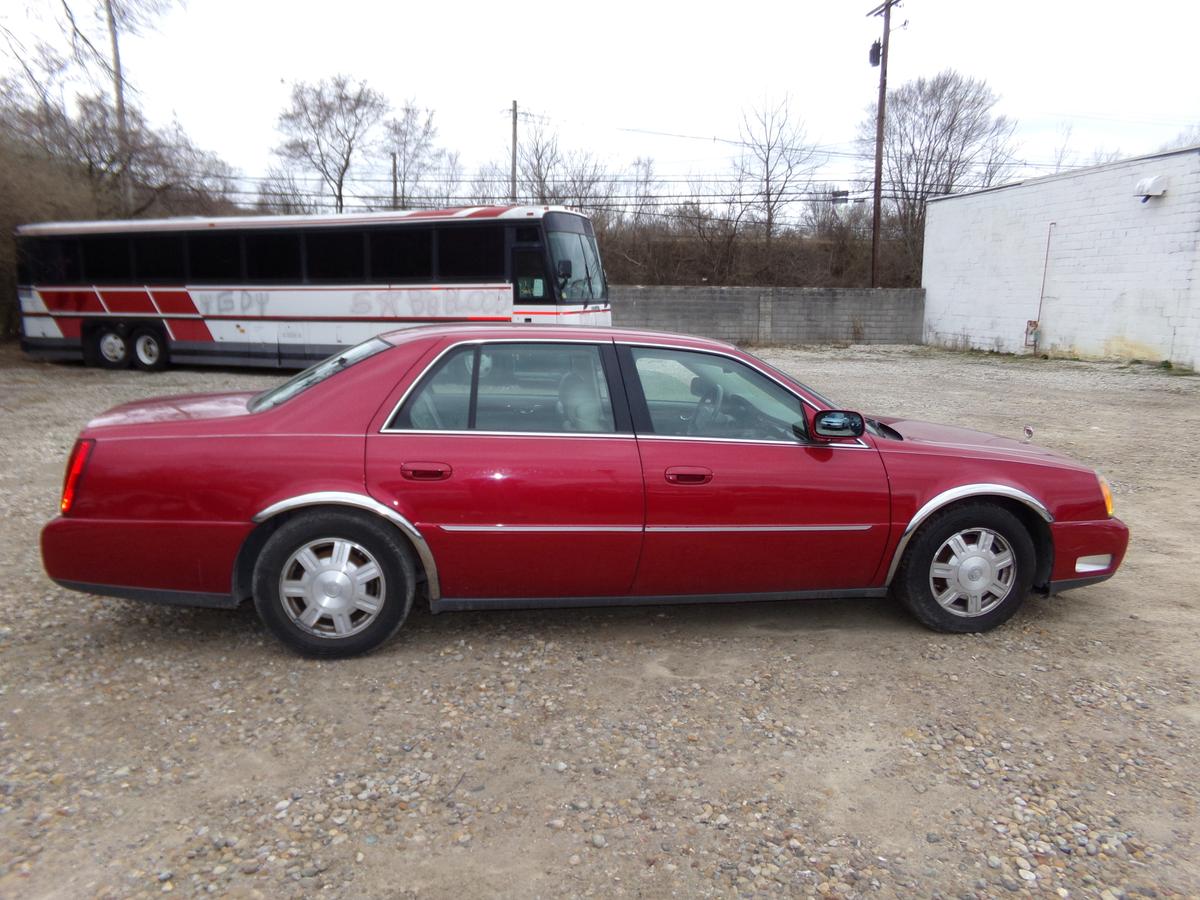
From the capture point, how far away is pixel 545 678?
372 cm

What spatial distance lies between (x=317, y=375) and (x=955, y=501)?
321 centimetres

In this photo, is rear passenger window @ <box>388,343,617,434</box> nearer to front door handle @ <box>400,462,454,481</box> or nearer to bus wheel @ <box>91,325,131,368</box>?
front door handle @ <box>400,462,454,481</box>

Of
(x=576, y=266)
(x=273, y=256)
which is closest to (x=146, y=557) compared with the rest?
(x=576, y=266)

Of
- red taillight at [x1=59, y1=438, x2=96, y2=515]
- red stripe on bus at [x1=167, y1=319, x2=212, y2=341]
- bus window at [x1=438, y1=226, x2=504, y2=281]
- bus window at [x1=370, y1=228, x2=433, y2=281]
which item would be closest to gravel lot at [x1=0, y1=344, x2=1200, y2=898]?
red taillight at [x1=59, y1=438, x2=96, y2=515]

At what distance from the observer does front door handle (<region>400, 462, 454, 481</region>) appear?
369cm

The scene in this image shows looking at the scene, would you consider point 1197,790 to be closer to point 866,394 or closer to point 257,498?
point 257,498

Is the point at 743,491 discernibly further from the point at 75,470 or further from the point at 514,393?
the point at 75,470

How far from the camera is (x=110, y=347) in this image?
16.7 metres

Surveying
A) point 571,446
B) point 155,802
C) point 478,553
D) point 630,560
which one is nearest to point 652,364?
point 571,446

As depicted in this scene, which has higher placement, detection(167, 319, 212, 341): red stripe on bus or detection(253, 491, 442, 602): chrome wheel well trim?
detection(167, 319, 212, 341): red stripe on bus

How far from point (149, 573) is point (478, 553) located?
145cm

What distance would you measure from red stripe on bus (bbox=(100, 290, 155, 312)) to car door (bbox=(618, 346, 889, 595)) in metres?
15.3

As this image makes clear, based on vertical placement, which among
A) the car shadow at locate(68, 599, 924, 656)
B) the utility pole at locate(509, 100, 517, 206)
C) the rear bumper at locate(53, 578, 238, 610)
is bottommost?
the car shadow at locate(68, 599, 924, 656)

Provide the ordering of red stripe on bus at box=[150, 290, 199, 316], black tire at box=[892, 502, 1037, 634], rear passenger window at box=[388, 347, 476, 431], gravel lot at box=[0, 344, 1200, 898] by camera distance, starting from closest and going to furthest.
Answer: gravel lot at box=[0, 344, 1200, 898], rear passenger window at box=[388, 347, 476, 431], black tire at box=[892, 502, 1037, 634], red stripe on bus at box=[150, 290, 199, 316]
